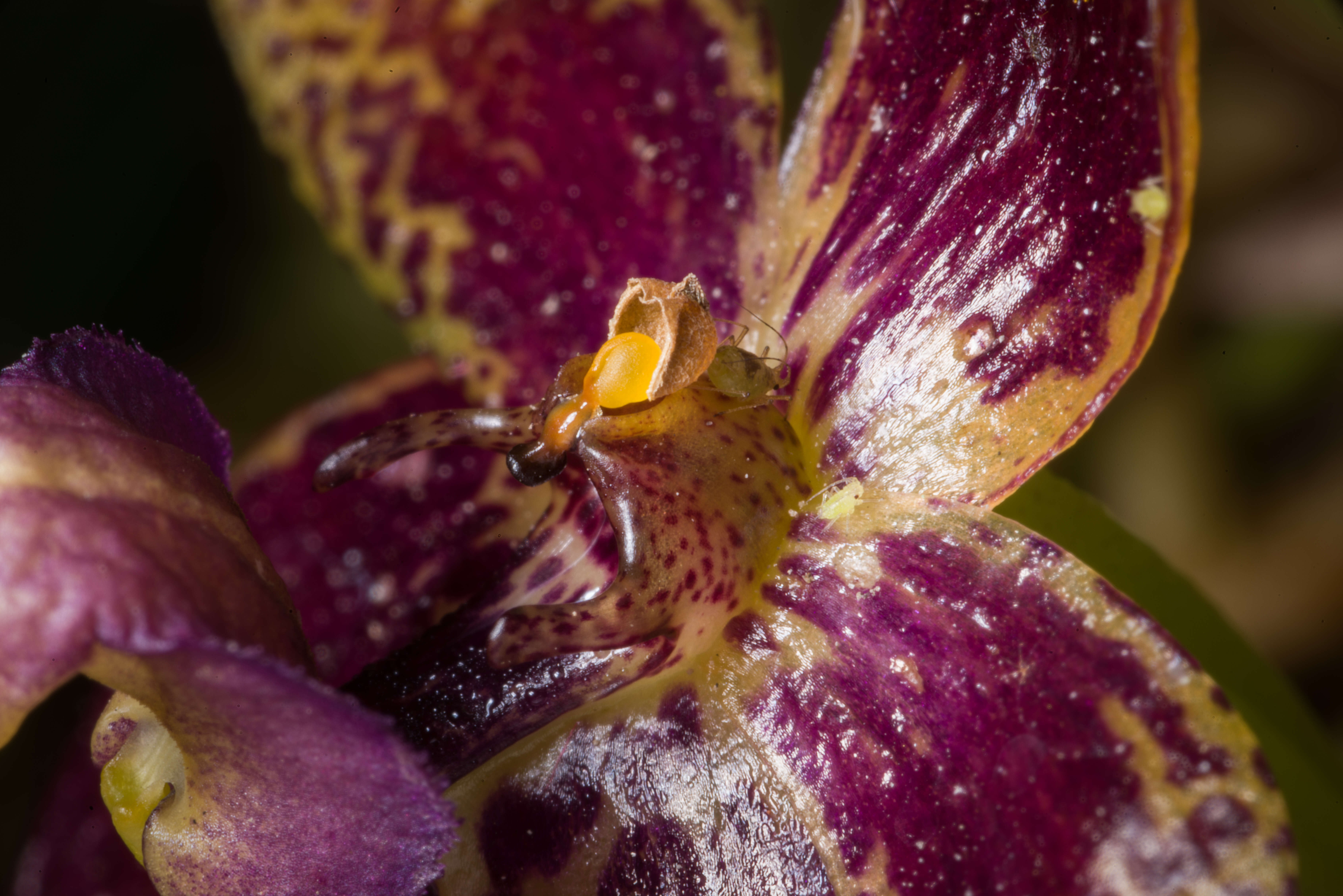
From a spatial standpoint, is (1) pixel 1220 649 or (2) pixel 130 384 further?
(1) pixel 1220 649

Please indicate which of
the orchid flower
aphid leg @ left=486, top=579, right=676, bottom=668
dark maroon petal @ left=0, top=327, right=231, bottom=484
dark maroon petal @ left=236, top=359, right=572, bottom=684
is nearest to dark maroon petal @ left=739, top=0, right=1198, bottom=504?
the orchid flower

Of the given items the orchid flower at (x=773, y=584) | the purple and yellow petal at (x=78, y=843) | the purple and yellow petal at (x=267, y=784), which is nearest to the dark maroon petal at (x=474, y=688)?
the orchid flower at (x=773, y=584)

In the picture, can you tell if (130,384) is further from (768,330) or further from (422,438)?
(768,330)

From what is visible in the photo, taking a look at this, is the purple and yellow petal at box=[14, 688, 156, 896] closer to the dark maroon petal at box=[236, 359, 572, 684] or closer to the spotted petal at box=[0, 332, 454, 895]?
the dark maroon petal at box=[236, 359, 572, 684]

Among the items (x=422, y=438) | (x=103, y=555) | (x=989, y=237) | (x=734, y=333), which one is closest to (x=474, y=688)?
(x=422, y=438)

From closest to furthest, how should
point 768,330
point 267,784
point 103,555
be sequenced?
point 103,555 → point 267,784 → point 768,330

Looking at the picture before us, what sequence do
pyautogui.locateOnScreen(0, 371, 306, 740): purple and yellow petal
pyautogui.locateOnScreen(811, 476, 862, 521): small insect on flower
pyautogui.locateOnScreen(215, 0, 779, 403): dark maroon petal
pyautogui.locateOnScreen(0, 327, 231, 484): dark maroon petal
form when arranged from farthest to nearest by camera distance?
pyautogui.locateOnScreen(215, 0, 779, 403): dark maroon petal, pyautogui.locateOnScreen(811, 476, 862, 521): small insect on flower, pyautogui.locateOnScreen(0, 327, 231, 484): dark maroon petal, pyautogui.locateOnScreen(0, 371, 306, 740): purple and yellow petal

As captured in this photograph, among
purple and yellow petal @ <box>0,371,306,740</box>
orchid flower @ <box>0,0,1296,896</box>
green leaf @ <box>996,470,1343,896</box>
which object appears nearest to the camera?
purple and yellow petal @ <box>0,371,306,740</box>
